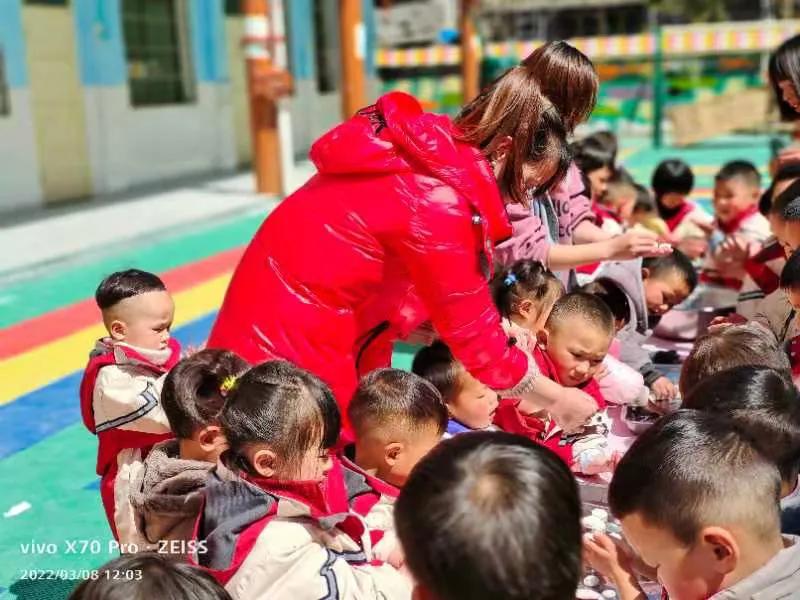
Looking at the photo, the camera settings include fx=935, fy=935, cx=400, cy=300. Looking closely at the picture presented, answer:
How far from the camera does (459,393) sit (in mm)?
2783

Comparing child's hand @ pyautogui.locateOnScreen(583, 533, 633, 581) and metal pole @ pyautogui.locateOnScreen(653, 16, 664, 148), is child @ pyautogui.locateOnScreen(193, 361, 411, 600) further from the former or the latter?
metal pole @ pyautogui.locateOnScreen(653, 16, 664, 148)

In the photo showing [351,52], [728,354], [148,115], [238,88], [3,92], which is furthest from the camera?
[238,88]

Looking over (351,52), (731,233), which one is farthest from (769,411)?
(351,52)

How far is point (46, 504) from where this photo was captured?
3.13 metres

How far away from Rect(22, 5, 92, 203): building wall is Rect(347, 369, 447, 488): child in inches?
337

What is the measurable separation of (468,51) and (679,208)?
10225mm

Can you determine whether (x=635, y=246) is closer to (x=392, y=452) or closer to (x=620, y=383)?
(x=620, y=383)

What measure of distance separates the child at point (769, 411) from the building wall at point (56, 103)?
9.19 metres

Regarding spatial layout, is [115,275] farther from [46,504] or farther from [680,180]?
[680,180]

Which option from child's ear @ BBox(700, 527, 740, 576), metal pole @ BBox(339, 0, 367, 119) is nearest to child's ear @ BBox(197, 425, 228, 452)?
child's ear @ BBox(700, 527, 740, 576)

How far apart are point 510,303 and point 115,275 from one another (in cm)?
134

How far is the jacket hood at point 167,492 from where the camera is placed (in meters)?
2.11

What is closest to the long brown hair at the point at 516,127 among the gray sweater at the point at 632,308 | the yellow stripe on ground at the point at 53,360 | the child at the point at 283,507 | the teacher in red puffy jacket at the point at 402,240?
the teacher in red puffy jacket at the point at 402,240

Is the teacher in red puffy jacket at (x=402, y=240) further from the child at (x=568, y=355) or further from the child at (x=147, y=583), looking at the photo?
the child at (x=147, y=583)
